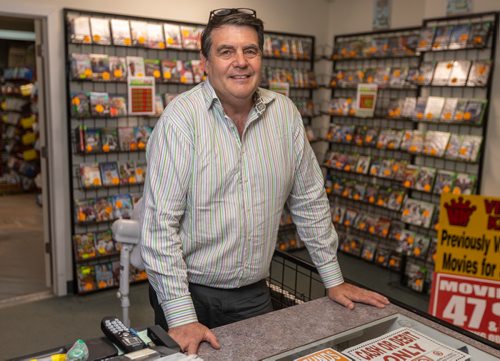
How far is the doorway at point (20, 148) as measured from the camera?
6379 millimetres

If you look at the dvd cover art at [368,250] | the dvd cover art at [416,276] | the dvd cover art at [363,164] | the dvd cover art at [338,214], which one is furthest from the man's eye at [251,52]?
the dvd cover art at [338,214]

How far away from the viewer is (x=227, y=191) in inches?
68.5

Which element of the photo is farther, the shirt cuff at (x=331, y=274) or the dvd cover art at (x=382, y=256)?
the dvd cover art at (x=382, y=256)

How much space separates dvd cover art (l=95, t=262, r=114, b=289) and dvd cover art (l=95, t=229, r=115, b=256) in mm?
129

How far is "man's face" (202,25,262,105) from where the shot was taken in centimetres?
168

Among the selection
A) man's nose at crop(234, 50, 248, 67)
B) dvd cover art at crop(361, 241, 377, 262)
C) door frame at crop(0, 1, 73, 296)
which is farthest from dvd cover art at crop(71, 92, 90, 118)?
dvd cover art at crop(361, 241, 377, 262)

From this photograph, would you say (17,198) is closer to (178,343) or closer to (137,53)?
(137,53)

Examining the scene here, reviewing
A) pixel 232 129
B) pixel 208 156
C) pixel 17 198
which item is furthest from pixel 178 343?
pixel 17 198

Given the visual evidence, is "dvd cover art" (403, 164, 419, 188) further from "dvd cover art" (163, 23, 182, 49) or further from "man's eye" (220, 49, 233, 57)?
"man's eye" (220, 49, 233, 57)

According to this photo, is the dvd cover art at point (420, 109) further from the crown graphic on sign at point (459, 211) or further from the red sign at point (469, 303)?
the red sign at point (469, 303)

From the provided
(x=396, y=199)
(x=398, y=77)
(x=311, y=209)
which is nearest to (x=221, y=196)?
(x=311, y=209)

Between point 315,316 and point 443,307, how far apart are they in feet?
6.89

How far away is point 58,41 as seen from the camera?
4.34 m

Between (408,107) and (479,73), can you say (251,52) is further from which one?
(408,107)
